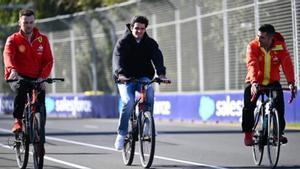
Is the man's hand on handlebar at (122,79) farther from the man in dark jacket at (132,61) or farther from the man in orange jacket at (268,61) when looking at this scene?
the man in orange jacket at (268,61)

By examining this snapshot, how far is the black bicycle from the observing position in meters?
11.9

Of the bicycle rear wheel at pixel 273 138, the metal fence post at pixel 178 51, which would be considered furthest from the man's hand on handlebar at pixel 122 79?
the metal fence post at pixel 178 51

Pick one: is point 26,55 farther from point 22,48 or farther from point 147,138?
point 147,138

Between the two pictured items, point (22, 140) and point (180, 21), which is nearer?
point (22, 140)

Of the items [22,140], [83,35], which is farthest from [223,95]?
[22,140]

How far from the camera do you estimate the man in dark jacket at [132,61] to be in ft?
41.0

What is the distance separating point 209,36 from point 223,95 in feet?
8.89

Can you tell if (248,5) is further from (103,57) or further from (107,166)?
(107,166)

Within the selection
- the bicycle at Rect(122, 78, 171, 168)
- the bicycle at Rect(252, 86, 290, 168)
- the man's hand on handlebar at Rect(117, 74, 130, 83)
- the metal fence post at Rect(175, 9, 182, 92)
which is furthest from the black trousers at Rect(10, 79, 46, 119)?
the metal fence post at Rect(175, 9, 182, 92)

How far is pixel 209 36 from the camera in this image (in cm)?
2869

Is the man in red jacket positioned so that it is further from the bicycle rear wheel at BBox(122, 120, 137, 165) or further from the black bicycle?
the black bicycle

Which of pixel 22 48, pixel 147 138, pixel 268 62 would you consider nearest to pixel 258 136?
pixel 268 62

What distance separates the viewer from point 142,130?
40.2ft

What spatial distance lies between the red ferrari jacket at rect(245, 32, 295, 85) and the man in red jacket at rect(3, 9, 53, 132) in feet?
8.40
